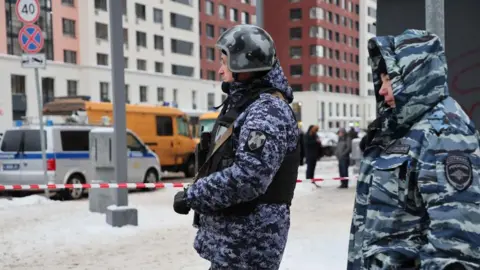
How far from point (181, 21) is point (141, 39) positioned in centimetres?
517

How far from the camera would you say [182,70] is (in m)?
55.9

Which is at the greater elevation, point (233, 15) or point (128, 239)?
point (233, 15)

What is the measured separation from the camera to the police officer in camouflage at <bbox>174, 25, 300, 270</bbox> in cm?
244

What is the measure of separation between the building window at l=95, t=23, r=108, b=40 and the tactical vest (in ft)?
145

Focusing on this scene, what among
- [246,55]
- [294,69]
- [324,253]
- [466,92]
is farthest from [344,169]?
[294,69]

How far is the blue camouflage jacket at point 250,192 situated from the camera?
243 centimetres

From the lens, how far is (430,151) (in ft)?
6.10

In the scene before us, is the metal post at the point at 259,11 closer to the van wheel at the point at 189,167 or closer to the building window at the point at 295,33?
the van wheel at the point at 189,167

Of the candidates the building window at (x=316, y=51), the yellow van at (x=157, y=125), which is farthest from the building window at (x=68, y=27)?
the building window at (x=316, y=51)

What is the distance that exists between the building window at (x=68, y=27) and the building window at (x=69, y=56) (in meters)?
1.31

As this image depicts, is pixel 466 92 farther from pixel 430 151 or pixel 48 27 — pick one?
pixel 48 27

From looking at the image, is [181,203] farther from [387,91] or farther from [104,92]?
[104,92]

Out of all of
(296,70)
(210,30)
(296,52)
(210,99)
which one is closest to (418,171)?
(210,30)

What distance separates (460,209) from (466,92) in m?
3.93
